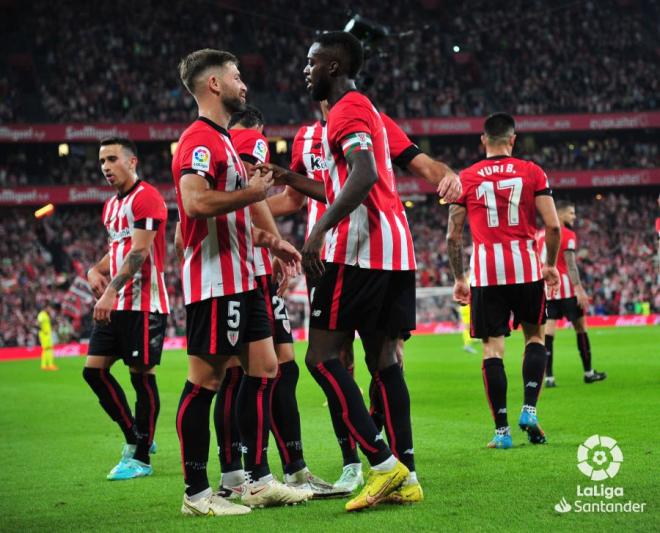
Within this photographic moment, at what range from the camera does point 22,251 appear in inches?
1412

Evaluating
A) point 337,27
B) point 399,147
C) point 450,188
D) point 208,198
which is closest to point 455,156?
point 337,27

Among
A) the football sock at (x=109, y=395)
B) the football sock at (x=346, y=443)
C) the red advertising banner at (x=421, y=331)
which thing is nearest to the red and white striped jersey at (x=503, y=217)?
the football sock at (x=346, y=443)

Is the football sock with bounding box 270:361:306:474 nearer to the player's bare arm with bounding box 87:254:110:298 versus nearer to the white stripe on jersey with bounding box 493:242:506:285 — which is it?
the player's bare arm with bounding box 87:254:110:298

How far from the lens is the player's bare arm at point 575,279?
11039 millimetres

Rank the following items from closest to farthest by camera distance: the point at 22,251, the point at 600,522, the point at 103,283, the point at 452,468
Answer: the point at 600,522 → the point at 452,468 → the point at 103,283 → the point at 22,251

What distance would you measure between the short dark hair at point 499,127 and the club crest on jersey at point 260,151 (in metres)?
2.05

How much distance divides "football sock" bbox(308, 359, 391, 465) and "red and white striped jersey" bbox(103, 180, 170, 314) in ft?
7.82

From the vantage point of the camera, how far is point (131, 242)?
21.8ft

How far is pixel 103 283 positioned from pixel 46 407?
5.81 metres

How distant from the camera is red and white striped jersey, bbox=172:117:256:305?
4.70m

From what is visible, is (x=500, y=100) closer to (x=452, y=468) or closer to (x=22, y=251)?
(x=22, y=251)

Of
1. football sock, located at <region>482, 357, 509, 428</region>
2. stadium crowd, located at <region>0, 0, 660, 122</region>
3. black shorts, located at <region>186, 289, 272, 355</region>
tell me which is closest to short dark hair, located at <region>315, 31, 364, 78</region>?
black shorts, located at <region>186, 289, 272, 355</region>

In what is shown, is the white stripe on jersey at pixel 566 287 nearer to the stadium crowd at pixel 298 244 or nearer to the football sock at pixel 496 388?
the football sock at pixel 496 388

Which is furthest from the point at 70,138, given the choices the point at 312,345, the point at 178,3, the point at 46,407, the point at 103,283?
the point at 312,345
